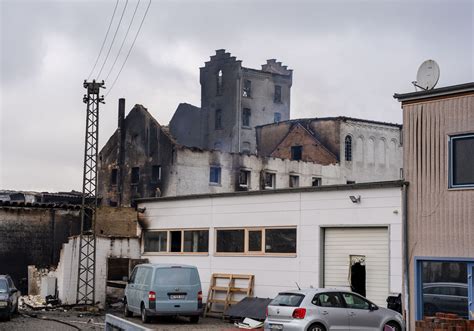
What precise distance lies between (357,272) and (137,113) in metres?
38.6

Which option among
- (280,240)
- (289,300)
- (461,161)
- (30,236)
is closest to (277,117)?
(30,236)

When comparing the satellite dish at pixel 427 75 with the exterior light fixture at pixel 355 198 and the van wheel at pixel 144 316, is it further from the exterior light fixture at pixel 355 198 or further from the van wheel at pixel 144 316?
the van wheel at pixel 144 316

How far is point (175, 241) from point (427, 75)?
13.7 meters

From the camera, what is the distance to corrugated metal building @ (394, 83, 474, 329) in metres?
20.0

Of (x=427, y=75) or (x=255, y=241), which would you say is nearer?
(x=427, y=75)

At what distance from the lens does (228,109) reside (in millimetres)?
74000

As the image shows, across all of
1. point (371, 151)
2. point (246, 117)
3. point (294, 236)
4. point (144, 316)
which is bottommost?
point (144, 316)

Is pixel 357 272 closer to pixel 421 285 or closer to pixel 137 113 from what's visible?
pixel 421 285

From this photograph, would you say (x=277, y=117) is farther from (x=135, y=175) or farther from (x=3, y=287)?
(x=3, y=287)

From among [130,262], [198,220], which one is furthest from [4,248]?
[198,220]

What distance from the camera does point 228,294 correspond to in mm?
27156

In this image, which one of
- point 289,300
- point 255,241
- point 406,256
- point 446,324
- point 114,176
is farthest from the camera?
point 114,176

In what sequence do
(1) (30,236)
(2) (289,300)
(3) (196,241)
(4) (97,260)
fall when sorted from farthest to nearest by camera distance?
(1) (30,236), (4) (97,260), (3) (196,241), (2) (289,300)

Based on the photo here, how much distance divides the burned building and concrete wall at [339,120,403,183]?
1403 centimetres
